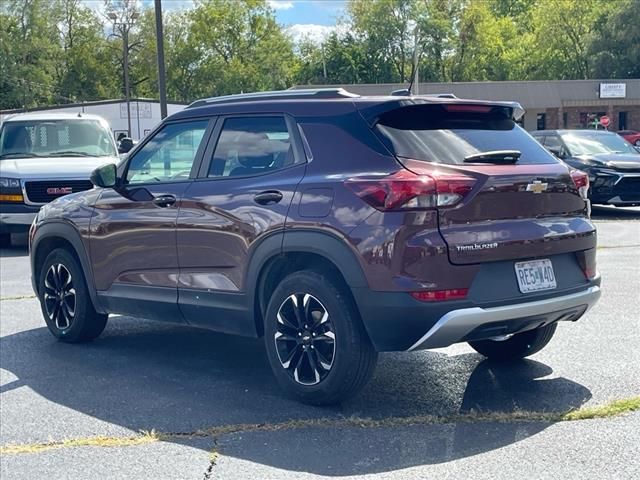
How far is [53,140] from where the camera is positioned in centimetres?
1392

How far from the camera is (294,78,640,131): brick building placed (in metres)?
50.1

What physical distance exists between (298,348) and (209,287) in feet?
2.70

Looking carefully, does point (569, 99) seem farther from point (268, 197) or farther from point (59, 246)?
point (268, 197)

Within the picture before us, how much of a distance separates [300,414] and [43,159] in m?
9.75

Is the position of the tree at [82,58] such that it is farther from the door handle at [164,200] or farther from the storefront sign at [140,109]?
the door handle at [164,200]

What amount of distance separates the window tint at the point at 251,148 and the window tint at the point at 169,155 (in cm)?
26

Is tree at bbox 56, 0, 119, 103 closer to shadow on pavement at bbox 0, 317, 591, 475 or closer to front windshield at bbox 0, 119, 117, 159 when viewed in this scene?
front windshield at bbox 0, 119, 117, 159

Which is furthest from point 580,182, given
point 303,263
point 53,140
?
point 53,140

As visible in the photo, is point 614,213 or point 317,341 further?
point 614,213

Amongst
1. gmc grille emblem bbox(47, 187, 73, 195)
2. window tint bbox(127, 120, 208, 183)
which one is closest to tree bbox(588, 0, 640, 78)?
gmc grille emblem bbox(47, 187, 73, 195)

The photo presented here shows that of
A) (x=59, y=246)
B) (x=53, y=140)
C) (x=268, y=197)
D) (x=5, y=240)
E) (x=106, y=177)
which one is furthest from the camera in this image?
(x=5, y=240)

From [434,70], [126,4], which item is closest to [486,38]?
[434,70]

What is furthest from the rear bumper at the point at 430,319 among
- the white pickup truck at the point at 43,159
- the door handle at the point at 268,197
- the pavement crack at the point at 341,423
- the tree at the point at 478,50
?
the tree at the point at 478,50

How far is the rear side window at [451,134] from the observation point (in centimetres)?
484
